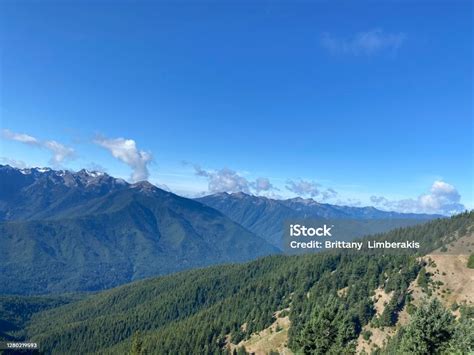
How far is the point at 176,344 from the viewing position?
193500 mm

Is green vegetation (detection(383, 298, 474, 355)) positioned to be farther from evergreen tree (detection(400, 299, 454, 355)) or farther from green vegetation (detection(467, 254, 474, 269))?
green vegetation (detection(467, 254, 474, 269))

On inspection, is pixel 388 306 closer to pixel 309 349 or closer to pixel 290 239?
pixel 290 239

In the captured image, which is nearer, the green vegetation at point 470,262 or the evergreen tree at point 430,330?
the evergreen tree at point 430,330

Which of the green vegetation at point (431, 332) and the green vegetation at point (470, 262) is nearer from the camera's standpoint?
the green vegetation at point (431, 332)

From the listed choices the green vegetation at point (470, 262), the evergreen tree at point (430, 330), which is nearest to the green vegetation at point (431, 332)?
the evergreen tree at point (430, 330)

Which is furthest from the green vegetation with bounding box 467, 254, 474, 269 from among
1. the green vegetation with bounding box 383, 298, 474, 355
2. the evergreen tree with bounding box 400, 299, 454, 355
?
the evergreen tree with bounding box 400, 299, 454, 355

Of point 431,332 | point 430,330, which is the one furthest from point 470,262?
point 430,330

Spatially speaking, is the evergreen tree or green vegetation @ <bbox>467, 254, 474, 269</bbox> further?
green vegetation @ <bbox>467, 254, 474, 269</bbox>

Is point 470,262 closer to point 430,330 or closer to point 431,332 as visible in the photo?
point 431,332

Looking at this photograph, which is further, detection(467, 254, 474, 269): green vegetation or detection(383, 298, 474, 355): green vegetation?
detection(467, 254, 474, 269): green vegetation

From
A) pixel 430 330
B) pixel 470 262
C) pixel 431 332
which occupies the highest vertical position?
pixel 470 262

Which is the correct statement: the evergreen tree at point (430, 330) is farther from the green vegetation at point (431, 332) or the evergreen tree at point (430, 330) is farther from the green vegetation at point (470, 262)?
the green vegetation at point (470, 262)

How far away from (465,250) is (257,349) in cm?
11076

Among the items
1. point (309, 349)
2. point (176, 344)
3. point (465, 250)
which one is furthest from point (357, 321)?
point (309, 349)
